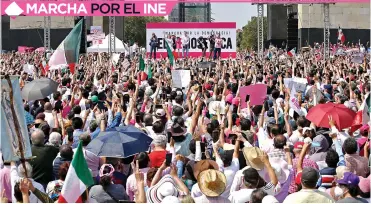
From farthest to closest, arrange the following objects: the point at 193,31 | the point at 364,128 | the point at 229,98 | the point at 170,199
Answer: the point at 193,31
the point at 229,98
the point at 364,128
the point at 170,199

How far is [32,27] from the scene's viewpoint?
5700 cm

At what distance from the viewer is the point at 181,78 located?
18000 mm

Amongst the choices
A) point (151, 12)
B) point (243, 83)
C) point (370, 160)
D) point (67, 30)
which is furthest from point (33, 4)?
point (67, 30)

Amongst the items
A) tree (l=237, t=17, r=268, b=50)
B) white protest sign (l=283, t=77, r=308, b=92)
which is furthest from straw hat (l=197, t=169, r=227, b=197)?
tree (l=237, t=17, r=268, b=50)

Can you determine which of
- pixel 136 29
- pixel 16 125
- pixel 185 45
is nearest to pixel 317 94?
pixel 16 125

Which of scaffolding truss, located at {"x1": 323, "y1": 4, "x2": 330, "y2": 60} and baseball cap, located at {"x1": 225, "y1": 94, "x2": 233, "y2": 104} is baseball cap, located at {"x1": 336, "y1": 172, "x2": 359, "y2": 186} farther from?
scaffolding truss, located at {"x1": 323, "y1": 4, "x2": 330, "y2": 60}

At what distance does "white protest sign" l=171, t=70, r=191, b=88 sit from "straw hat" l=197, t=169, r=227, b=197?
10.7 m

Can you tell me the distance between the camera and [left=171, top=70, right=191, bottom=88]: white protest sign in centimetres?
1784

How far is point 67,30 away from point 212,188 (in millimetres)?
49036

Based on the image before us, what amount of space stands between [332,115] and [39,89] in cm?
576

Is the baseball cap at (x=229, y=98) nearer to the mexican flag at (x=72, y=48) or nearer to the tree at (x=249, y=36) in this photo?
the mexican flag at (x=72, y=48)

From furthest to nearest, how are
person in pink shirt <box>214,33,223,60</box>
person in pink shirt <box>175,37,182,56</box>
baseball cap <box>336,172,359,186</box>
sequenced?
person in pink shirt <box>175,37,182,56</box>, person in pink shirt <box>214,33,223,60</box>, baseball cap <box>336,172,359,186</box>

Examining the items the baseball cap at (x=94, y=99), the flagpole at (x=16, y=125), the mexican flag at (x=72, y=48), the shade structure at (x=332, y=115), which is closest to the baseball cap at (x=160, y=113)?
the shade structure at (x=332, y=115)

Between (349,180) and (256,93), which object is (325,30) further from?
(349,180)
